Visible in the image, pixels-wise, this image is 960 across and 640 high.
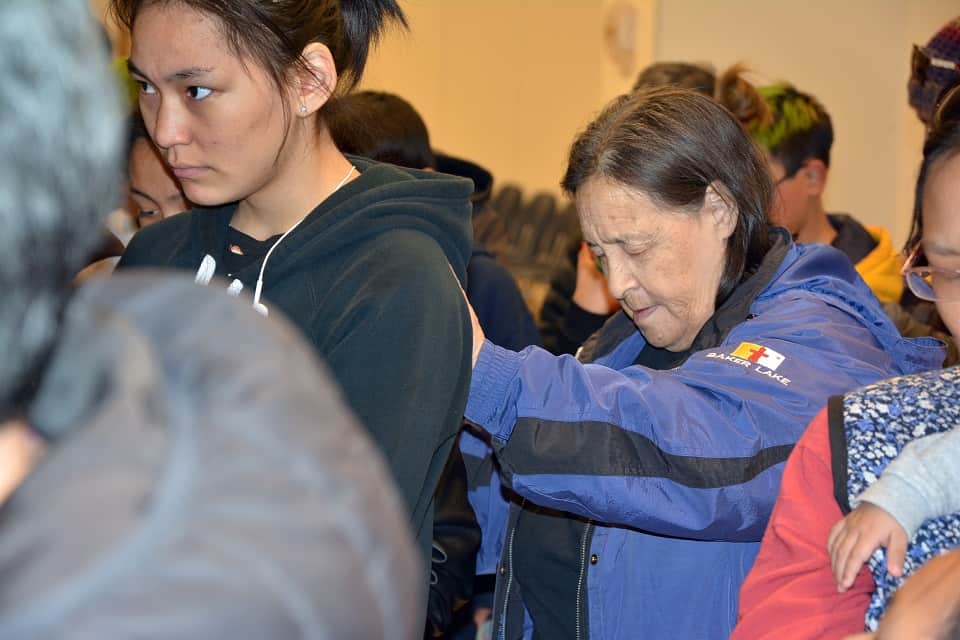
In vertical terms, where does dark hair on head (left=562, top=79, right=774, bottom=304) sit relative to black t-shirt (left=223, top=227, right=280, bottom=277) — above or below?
above

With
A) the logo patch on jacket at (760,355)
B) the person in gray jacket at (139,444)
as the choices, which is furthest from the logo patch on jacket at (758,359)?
the person in gray jacket at (139,444)

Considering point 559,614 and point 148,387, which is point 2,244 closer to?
point 148,387

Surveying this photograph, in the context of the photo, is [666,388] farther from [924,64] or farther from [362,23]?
[924,64]

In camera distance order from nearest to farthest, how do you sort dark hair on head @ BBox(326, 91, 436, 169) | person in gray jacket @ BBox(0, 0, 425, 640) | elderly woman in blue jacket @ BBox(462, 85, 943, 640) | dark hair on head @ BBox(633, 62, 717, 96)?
person in gray jacket @ BBox(0, 0, 425, 640) < elderly woman in blue jacket @ BBox(462, 85, 943, 640) < dark hair on head @ BBox(326, 91, 436, 169) < dark hair on head @ BBox(633, 62, 717, 96)

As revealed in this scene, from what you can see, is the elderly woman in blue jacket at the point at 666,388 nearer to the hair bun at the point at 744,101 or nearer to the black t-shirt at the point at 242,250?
the black t-shirt at the point at 242,250

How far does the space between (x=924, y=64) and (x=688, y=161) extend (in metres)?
0.73

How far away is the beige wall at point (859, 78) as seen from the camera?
15.2ft

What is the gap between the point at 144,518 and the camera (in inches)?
18.4

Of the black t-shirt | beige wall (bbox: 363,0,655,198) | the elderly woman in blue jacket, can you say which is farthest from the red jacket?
beige wall (bbox: 363,0,655,198)

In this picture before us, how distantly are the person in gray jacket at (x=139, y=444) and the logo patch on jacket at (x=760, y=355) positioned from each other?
3.81 feet

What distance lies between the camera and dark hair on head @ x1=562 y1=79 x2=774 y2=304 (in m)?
1.89

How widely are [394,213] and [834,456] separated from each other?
25.5 inches

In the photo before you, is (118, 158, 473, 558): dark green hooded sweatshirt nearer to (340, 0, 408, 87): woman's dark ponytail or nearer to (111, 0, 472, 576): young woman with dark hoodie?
(111, 0, 472, 576): young woman with dark hoodie

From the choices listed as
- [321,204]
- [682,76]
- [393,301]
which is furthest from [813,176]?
[393,301]
